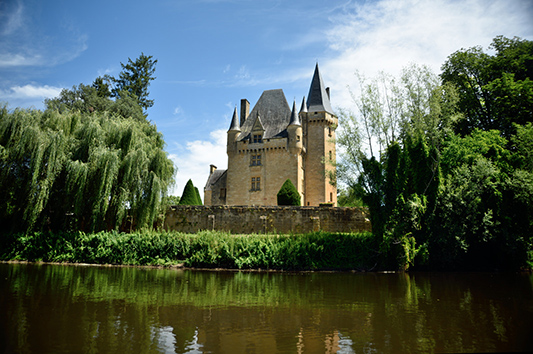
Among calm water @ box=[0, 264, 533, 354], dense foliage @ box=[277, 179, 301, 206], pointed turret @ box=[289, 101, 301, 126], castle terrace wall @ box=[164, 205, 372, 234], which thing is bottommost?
calm water @ box=[0, 264, 533, 354]

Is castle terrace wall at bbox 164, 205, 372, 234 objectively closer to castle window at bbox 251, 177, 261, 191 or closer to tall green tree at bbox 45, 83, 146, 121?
castle window at bbox 251, 177, 261, 191

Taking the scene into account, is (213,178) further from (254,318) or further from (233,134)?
(254,318)

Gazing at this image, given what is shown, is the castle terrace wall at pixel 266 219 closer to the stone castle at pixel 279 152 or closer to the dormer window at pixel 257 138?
the stone castle at pixel 279 152

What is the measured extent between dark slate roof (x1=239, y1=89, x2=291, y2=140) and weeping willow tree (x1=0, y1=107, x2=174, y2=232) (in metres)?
14.5

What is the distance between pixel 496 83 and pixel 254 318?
2322cm

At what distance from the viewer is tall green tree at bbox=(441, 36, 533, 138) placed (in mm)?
21406

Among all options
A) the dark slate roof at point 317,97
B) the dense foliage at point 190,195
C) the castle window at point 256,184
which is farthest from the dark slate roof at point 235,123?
the dark slate roof at point 317,97

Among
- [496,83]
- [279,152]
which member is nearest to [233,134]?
[279,152]

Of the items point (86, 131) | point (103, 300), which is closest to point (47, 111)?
point (86, 131)

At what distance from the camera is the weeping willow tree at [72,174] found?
1568 cm

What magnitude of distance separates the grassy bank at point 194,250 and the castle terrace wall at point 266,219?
16.4 feet

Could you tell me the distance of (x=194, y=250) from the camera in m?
16.2

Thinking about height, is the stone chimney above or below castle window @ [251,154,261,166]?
above

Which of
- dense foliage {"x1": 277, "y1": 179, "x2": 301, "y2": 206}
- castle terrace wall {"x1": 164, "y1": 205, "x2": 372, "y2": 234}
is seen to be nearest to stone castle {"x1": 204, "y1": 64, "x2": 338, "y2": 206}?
dense foliage {"x1": 277, "y1": 179, "x2": 301, "y2": 206}
